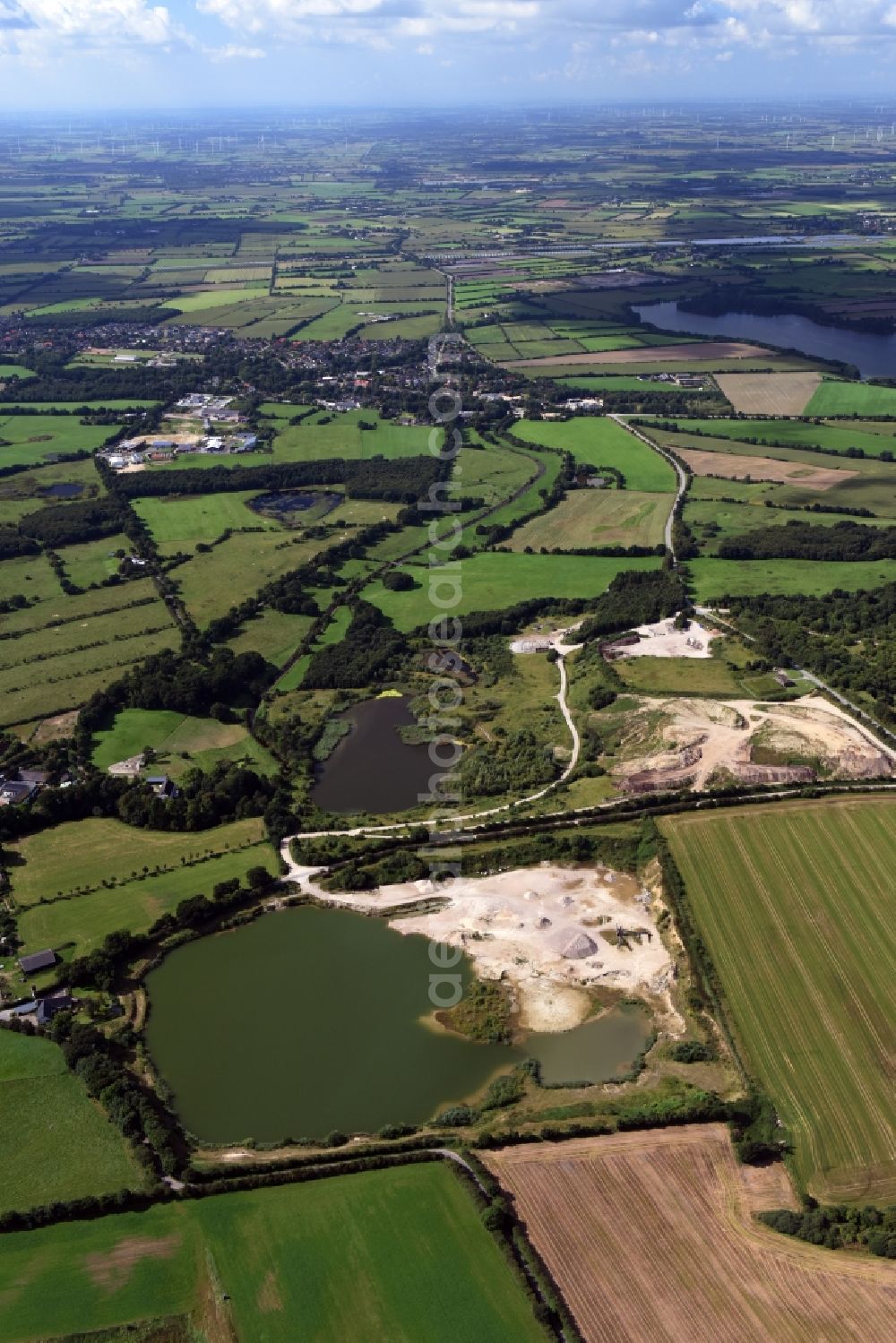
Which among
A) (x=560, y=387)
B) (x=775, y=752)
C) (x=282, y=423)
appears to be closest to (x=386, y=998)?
(x=775, y=752)

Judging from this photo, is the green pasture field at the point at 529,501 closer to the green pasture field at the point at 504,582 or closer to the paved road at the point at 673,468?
the green pasture field at the point at 504,582

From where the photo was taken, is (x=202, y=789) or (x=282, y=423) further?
(x=282, y=423)

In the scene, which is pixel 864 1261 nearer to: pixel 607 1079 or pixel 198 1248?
pixel 607 1079

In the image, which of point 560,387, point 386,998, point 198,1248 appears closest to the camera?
point 198,1248

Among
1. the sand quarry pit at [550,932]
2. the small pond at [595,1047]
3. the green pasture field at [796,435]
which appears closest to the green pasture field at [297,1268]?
the small pond at [595,1047]

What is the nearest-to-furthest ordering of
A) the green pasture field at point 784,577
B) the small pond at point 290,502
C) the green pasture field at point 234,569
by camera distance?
1. the green pasture field at point 784,577
2. the green pasture field at point 234,569
3. the small pond at point 290,502

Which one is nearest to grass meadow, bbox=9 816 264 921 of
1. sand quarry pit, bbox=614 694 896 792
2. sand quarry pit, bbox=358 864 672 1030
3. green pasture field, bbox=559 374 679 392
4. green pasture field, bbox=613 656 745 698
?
sand quarry pit, bbox=358 864 672 1030

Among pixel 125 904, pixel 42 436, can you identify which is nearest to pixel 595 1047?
pixel 125 904

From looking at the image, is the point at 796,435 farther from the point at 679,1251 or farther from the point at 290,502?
the point at 679,1251
